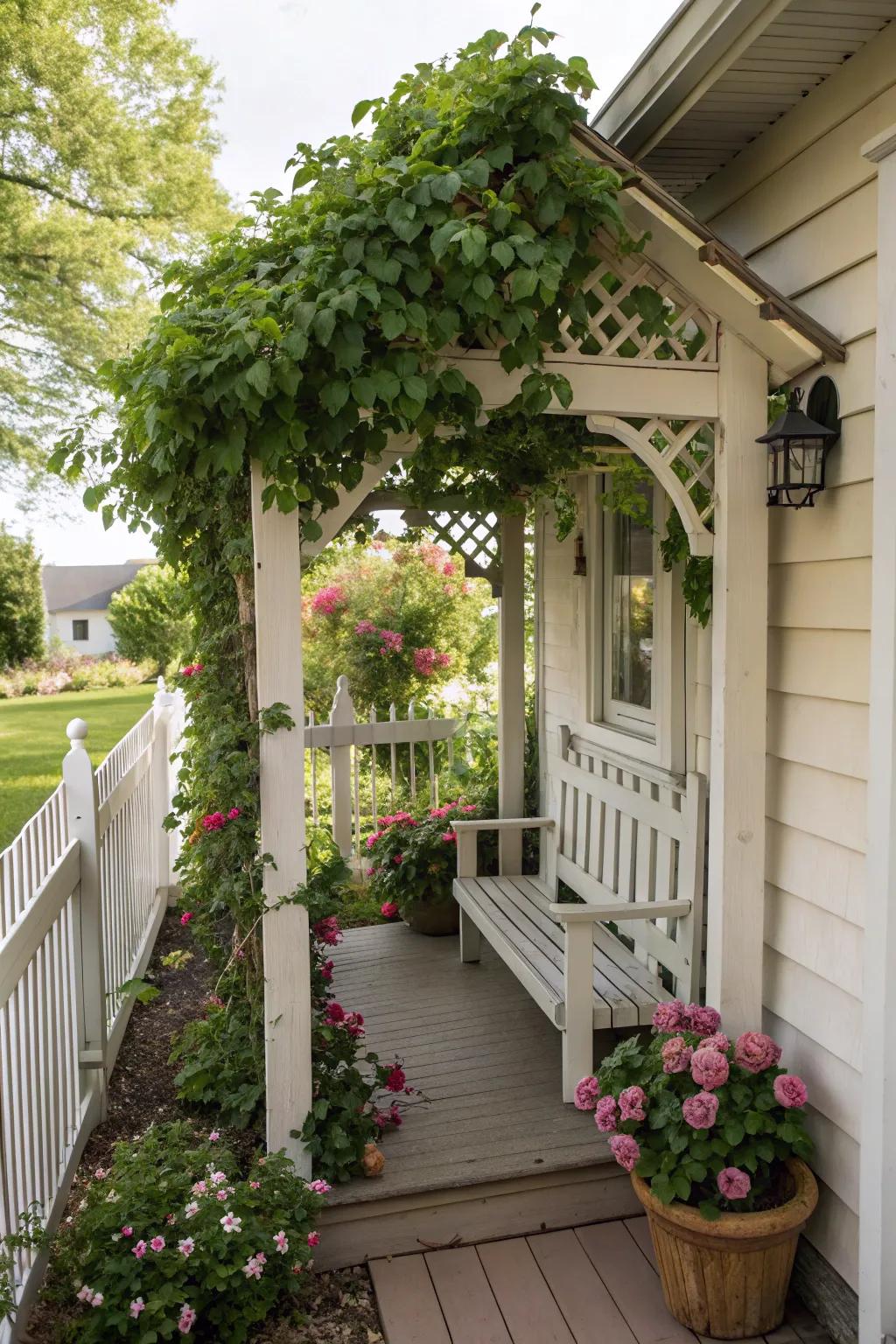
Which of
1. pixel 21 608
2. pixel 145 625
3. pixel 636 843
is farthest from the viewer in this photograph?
pixel 145 625

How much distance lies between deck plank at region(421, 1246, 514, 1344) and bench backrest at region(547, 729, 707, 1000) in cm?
109

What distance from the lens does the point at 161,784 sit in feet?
17.6

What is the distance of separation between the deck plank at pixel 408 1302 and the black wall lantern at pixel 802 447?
2275mm

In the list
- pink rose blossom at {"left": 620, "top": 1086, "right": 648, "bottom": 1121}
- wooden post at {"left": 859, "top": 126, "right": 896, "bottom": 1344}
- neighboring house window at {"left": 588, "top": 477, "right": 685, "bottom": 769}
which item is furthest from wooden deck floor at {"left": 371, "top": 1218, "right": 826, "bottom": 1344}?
neighboring house window at {"left": 588, "top": 477, "right": 685, "bottom": 769}

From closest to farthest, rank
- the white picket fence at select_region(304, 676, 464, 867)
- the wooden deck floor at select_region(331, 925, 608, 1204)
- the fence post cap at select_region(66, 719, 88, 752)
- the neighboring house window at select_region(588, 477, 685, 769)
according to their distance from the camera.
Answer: the wooden deck floor at select_region(331, 925, 608, 1204) < the fence post cap at select_region(66, 719, 88, 752) < the neighboring house window at select_region(588, 477, 685, 769) < the white picket fence at select_region(304, 676, 464, 867)

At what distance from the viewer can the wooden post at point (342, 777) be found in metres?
5.82

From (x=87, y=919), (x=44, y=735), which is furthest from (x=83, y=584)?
(x=87, y=919)

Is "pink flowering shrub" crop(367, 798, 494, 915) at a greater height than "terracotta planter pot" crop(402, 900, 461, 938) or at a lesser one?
greater

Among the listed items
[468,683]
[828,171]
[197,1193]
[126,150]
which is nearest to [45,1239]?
[197,1193]

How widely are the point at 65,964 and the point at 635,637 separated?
8.00ft

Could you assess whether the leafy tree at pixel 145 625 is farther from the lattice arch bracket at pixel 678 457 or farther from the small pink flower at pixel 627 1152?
the small pink flower at pixel 627 1152

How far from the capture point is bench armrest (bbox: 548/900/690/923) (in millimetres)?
3148

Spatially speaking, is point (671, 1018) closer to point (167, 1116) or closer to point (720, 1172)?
point (720, 1172)

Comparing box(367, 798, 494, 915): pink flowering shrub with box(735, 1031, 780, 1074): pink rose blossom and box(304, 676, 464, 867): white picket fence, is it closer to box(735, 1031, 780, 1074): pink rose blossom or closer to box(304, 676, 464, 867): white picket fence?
box(304, 676, 464, 867): white picket fence
